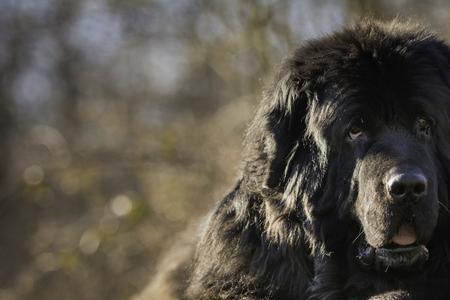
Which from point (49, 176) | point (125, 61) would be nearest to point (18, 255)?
point (49, 176)

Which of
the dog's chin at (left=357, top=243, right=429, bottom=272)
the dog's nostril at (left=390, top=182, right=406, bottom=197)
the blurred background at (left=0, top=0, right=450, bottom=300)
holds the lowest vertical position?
the dog's chin at (left=357, top=243, right=429, bottom=272)

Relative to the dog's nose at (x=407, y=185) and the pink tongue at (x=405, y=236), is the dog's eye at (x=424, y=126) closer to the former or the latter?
the dog's nose at (x=407, y=185)

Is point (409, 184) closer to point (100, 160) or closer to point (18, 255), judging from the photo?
point (100, 160)

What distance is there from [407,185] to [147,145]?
6.58m

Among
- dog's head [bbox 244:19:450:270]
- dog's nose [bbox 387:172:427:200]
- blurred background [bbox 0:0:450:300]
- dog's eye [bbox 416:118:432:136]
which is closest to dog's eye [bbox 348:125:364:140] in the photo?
dog's head [bbox 244:19:450:270]

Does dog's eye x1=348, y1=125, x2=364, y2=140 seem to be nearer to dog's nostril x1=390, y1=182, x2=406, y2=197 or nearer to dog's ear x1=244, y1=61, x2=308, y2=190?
dog's ear x1=244, y1=61, x2=308, y2=190

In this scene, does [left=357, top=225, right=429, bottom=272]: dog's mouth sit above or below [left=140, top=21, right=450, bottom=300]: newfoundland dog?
below

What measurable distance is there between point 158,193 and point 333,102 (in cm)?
608

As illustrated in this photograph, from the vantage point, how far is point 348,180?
3980 millimetres

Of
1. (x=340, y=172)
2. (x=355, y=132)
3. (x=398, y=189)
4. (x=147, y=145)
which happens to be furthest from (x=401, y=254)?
(x=147, y=145)

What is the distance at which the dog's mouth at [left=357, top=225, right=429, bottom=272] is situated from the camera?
3.73 metres

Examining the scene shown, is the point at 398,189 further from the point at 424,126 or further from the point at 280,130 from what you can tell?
the point at 280,130

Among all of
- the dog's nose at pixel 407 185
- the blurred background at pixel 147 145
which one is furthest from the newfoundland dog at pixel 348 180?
the blurred background at pixel 147 145

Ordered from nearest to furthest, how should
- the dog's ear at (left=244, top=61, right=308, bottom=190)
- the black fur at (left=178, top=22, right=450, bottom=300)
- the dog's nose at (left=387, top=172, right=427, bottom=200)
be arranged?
the dog's nose at (left=387, top=172, right=427, bottom=200) < the black fur at (left=178, top=22, right=450, bottom=300) < the dog's ear at (left=244, top=61, right=308, bottom=190)
